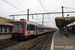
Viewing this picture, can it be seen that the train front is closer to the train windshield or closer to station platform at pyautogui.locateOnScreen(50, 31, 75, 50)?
the train windshield

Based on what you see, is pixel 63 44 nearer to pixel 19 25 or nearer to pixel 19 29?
pixel 19 29

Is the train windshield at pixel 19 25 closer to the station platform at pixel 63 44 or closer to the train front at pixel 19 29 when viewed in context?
the train front at pixel 19 29

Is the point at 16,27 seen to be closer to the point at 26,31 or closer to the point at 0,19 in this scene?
the point at 26,31

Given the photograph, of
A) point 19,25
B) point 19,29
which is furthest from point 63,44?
point 19,25

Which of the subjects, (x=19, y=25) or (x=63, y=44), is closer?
(x=63, y=44)

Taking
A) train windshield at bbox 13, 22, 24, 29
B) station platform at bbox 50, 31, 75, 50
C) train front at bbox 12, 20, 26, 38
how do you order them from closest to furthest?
1. station platform at bbox 50, 31, 75, 50
2. train front at bbox 12, 20, 26, 38
3. train windshield at bbox 13, 22, 24, 29

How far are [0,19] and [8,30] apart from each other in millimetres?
4144

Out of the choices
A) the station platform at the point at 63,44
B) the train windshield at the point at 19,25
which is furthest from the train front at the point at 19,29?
the station platform at the point at 63,44

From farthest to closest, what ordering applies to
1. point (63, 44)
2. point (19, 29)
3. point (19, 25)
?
point (19, 25), point (19, 29), point (63, 44)

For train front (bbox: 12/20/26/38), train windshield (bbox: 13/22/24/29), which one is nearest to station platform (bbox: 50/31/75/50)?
train front (bbox: 12/20/26/38)

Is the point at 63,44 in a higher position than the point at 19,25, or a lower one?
lower

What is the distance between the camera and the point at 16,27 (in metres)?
12.9

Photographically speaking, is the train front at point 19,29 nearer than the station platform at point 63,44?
No

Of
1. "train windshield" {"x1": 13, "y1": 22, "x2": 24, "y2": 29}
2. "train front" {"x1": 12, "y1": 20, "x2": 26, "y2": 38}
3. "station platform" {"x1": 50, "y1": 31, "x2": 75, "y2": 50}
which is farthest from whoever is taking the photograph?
"train windshield" {"x1": 13, "y1": 22, "x2": 24, "y2": 29}
